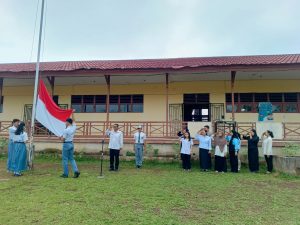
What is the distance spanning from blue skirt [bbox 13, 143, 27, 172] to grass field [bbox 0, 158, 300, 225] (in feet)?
0.99

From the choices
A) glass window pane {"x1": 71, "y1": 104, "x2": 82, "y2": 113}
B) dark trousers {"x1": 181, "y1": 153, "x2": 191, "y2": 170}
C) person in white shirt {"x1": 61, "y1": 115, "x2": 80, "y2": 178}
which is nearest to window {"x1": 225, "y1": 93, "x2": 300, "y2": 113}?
dark trousers {"x1": 181, "y1": 153, "x2": 191, "y2": 170}

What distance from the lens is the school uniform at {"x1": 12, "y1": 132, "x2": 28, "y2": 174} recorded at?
7.73m

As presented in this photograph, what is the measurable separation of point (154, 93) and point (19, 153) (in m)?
7.90

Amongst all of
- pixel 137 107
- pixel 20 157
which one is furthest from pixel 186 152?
pixel 137 107

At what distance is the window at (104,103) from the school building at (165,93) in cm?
5

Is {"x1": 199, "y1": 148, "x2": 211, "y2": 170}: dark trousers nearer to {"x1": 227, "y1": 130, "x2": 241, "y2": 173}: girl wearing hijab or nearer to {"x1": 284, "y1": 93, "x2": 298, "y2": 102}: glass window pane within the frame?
{"x1": 227, "y1": 130, "x2": 241, "y2": 173}: girl wearing hijab

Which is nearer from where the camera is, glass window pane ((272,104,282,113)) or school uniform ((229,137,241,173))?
school uniform ((229,137,241,173))

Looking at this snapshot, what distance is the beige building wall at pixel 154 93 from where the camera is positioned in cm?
1342

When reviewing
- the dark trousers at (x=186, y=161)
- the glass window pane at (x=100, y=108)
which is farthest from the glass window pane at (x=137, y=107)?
the dark trousers at (x=186, y=161)

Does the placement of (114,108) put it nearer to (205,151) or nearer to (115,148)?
(115,148)

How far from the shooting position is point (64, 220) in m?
3.99

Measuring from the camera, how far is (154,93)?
14.3 meters

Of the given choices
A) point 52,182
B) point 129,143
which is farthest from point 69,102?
point 52,182

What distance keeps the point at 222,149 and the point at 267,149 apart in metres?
1.45
